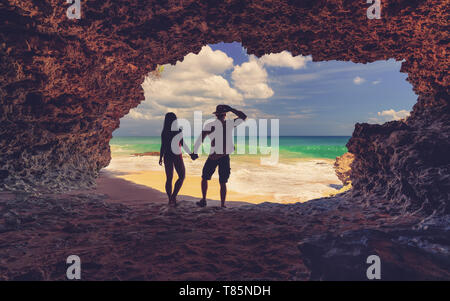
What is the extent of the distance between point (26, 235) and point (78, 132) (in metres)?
4.46

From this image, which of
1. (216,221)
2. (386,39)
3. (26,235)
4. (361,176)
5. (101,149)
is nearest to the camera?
(26,235)

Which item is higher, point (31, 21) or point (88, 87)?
point (31, 21)

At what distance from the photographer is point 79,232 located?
12.0ft

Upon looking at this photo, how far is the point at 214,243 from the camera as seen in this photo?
11.1 feet

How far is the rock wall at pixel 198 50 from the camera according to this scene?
4383 mm

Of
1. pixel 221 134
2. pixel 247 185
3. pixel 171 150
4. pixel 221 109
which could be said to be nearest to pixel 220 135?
pixel 221 134

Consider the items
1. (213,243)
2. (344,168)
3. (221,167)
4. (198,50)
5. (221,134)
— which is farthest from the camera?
(344,168)

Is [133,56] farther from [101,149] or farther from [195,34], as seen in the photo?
[101,149]

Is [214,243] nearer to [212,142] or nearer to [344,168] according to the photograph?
[212,142]

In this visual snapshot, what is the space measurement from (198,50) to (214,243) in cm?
454

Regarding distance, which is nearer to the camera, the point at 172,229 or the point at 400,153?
the point at 172,229

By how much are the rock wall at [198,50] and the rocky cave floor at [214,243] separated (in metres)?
1.08

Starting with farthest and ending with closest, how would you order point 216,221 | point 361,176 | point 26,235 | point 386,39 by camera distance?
point 361,176 < point 386,39 < point 216,221 < point 26,235

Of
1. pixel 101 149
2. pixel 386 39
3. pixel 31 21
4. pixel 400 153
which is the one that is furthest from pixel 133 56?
pixel 400 153
